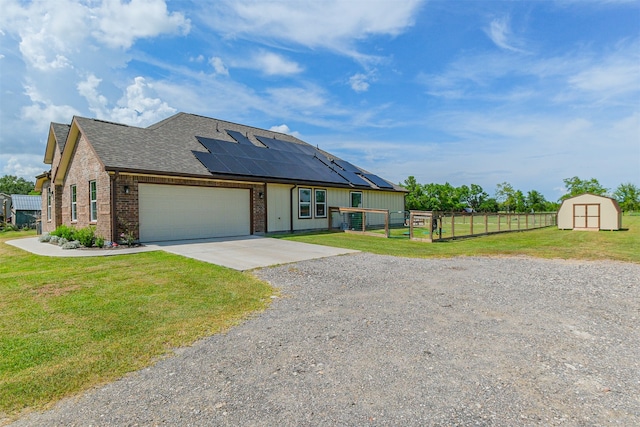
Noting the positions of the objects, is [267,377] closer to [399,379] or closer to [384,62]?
[399,379]

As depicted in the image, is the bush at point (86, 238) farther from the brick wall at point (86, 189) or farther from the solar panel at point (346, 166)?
the solar panel at point (346, 166)

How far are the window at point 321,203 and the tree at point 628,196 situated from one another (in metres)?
71.7

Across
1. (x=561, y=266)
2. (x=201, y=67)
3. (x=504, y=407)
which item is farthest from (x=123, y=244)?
Result: (x=561, y=266)

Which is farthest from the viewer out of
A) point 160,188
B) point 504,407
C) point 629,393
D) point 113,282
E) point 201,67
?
point 201,67

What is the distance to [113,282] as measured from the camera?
6414mm

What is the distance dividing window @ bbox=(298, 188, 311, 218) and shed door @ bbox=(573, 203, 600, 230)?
18.9 m

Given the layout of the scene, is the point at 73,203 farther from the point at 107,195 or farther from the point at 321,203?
the point at 321,203

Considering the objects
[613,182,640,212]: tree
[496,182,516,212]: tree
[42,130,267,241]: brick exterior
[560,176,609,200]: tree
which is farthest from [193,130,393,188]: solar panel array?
[613,182,640,212]: tree

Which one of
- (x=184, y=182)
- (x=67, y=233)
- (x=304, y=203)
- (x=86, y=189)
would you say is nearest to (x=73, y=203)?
(x=86, y=189)

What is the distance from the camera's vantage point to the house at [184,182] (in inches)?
460

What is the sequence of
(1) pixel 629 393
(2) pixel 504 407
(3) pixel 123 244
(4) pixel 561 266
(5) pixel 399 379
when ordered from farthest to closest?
(3) pixel 123 244, (4) pixel 561 266, (5) pixel 399 379, (1) pixel 629 393, (2) pixel 504 407

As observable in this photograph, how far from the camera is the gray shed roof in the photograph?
93.0 feet

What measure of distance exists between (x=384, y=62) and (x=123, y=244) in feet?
44.9

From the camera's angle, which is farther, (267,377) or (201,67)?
(201,67)
